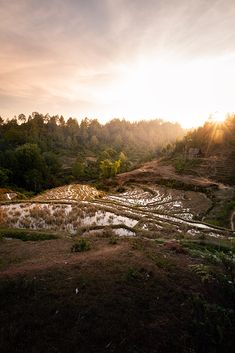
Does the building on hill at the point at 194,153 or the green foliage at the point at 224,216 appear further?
the building on hill at the point at 194,153

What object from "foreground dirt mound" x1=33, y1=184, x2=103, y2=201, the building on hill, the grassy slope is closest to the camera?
the grassy slope

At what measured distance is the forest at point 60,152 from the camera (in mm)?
74113

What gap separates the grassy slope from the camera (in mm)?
6699

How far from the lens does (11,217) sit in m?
22.6

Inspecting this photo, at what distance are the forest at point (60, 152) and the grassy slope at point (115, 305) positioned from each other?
58251mm

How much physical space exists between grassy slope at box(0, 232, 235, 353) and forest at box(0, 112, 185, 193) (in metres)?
58.3

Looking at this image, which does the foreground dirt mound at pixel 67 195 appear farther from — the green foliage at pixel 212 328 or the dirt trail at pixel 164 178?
the green foliage at pixel 212 328

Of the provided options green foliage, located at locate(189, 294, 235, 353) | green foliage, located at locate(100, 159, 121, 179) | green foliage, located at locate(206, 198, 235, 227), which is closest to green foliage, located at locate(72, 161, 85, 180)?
green foliage, located at locate(100, 159, 121, 179)

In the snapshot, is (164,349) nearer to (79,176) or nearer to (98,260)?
(98,260)

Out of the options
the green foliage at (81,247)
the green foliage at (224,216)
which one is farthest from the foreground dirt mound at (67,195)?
the green foliage at (81,247)

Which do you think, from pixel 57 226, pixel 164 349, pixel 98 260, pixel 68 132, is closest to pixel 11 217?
pixel 57 226

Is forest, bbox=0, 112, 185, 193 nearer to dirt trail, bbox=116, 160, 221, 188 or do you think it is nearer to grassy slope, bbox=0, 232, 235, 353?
dirt trail, bbox=116, 160, 221, 188

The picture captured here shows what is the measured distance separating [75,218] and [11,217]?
539cm

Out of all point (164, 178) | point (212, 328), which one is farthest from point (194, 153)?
point (212, 328)
